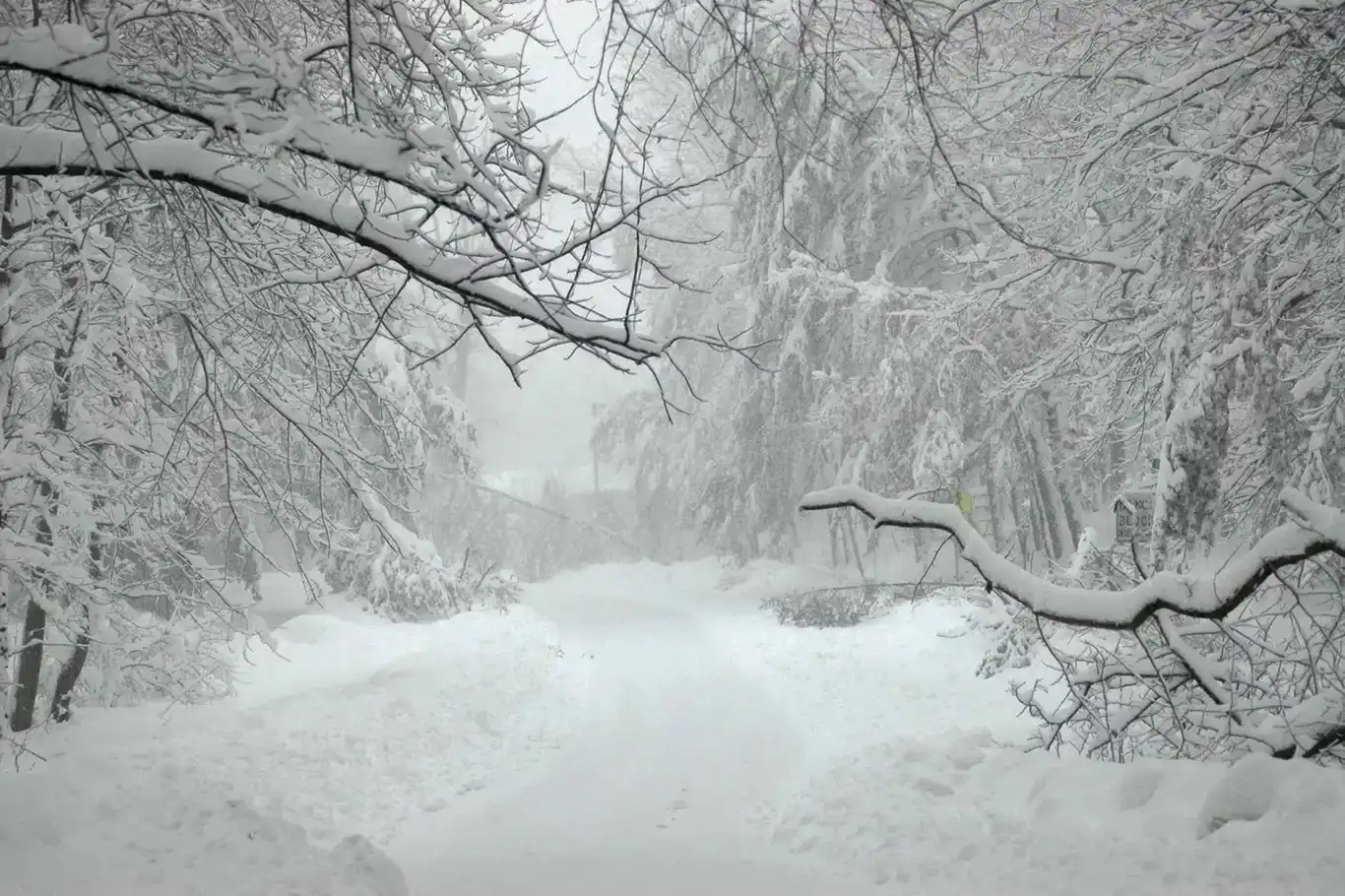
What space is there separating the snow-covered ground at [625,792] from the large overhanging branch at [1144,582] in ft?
3.57

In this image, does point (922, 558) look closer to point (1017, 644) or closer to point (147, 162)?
point (1017, 644)

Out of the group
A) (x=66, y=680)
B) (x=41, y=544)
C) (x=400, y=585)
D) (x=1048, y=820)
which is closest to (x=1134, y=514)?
Answer: (x=1048, y=820)

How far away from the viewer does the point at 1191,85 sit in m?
5.82

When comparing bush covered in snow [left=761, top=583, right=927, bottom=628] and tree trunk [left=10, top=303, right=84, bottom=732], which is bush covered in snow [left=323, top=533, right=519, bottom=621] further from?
tree trunk [left=10, top=303, right=84, bottom=732]

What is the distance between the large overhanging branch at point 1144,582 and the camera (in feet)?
11.9

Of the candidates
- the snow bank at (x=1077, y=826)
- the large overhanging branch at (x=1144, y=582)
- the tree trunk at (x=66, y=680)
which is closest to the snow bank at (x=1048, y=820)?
the snow bank at (x=1077, y=826)

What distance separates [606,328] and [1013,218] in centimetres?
789

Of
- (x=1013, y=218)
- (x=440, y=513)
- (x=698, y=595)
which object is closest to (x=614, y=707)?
(x=1013, y=218)

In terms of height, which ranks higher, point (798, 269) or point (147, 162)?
point (798, 269)

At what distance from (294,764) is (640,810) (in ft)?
9.11

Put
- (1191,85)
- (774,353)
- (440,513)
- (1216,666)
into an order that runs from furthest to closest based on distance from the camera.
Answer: (440,513) → (774,353) → (1191,85) → (1216,666)

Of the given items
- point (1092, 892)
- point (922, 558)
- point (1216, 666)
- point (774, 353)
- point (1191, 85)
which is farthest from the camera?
point (774, 353)

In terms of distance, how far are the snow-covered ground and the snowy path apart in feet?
0.10

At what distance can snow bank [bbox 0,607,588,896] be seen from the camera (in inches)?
175
